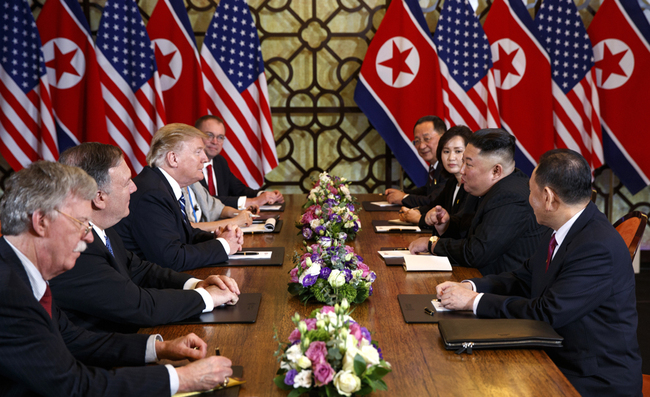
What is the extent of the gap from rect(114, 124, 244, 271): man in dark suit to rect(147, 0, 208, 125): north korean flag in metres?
2.66

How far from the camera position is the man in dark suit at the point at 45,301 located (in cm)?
131

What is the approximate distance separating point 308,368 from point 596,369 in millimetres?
1232

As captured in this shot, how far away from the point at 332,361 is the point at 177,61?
205 inches

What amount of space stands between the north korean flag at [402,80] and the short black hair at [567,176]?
12.3 ft

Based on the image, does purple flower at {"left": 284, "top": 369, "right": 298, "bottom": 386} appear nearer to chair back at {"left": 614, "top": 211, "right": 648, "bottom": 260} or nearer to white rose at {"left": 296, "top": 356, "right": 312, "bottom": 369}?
white rose at {"left": 296, "top": 356, "right": 312, "bottom": 369}

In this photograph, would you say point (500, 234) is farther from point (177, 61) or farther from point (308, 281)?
point (177, 61)

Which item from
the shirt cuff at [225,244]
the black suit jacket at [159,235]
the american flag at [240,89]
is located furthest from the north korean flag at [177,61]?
the shirt cuff at [225,244]

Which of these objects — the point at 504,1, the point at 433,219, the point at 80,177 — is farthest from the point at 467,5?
the point at 80,177

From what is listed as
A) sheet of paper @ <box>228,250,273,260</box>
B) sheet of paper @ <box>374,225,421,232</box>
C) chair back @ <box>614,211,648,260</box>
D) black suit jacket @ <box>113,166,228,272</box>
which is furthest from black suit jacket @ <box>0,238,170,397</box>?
sheet of paper @ <box>374,225,421,232</box>

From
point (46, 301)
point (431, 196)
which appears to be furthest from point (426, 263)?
point (431, 196)

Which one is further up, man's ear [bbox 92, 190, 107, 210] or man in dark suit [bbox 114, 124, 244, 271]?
man's ear [bbox 92, 190, 107, 210]

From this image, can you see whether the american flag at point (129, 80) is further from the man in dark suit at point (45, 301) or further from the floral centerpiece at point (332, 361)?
the floral centerpiece at point (332, 361)

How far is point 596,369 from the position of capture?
1956 millimetres

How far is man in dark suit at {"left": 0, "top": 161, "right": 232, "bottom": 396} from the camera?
1313 mm
